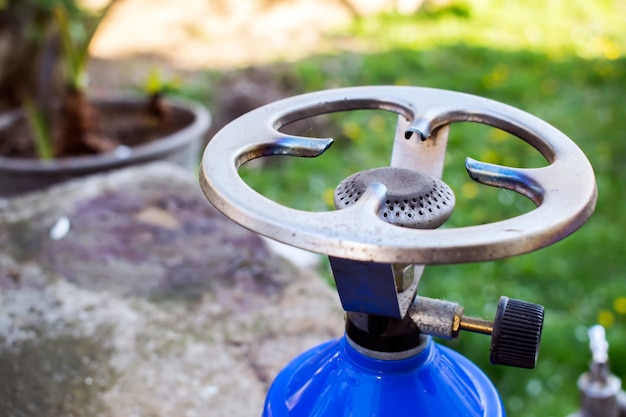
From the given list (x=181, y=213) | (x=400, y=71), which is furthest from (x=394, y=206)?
(x=400, y=71)

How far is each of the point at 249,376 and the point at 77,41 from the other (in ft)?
7.02

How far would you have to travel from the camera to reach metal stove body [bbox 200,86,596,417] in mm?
583

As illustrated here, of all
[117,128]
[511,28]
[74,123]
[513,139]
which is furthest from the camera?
A: [511,28]

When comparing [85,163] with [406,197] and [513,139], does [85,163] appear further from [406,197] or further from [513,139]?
[513,139]

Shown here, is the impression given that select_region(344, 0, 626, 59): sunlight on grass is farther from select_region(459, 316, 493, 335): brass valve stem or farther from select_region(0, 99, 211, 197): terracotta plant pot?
select_region(459, 316, 493, 335): brass valve stem

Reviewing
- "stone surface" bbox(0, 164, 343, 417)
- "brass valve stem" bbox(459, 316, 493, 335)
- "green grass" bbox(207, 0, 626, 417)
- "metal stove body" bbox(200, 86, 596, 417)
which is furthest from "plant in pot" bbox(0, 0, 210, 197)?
"brass valve stem" bbox(459, 316, 493, 335)

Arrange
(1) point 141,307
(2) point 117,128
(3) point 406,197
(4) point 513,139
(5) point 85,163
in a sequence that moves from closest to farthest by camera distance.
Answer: (3) point 406,197 < (1) point 141,307 < (5) point 85,163 < (2) point 117,128 < (4) point 513,139

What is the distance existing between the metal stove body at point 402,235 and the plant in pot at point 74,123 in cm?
151

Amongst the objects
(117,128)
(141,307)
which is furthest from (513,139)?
(141,307)

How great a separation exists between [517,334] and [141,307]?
743 millimetres

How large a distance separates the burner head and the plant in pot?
1605 millimetres

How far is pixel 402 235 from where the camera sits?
584mm

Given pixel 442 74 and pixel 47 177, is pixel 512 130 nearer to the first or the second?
pixel 47 177

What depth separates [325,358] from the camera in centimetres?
82
